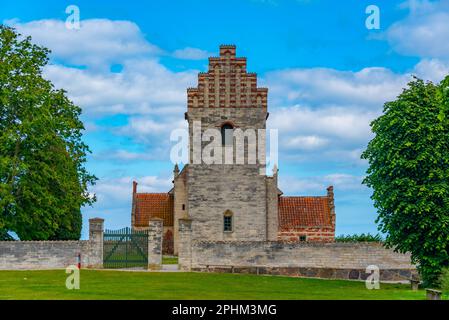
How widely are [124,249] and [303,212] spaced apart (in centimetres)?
2349

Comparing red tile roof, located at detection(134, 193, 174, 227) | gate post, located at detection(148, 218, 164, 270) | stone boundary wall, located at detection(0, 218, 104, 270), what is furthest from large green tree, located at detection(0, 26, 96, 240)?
red tile roof, located at detection(134, 193, 174, 227)

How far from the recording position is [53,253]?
129 ft

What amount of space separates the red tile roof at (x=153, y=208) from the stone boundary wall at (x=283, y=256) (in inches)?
915

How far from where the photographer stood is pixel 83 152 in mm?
47406

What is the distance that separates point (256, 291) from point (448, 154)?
1256 cm

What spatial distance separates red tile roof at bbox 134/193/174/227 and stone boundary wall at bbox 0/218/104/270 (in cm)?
2367

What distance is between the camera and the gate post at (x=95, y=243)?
130 feet

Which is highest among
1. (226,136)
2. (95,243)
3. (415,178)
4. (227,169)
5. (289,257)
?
(226,136)

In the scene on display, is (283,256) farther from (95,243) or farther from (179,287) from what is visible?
(179,287)

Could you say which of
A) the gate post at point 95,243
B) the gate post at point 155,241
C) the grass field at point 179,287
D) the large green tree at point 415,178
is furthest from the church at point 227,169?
the large green tree at point 415,178

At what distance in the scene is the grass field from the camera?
25.6m

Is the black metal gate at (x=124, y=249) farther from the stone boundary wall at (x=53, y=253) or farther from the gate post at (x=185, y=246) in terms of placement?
the gate post at (x=185, y=246)

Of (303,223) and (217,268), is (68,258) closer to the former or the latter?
(217,268)

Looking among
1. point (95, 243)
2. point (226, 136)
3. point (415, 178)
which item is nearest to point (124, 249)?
point (95, 243)
